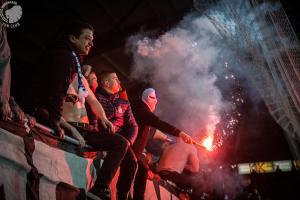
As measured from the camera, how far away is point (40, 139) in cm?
308

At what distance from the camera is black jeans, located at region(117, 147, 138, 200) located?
395 centimetres

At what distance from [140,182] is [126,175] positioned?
88 centimetres

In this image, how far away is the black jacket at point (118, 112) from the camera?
4.66 metres

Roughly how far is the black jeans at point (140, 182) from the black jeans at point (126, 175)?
80 centimetres

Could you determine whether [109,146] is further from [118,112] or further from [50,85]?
[118,112]

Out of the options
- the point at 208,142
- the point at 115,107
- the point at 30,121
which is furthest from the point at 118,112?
the point at 208,142

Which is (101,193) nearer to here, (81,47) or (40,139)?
(40,139)

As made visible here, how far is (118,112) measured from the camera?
4703 mm

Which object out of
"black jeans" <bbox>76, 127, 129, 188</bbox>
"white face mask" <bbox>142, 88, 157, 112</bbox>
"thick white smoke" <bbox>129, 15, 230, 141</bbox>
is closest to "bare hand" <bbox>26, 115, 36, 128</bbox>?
"black jeans" <bbox>76, 127, 129, 188</bbox>

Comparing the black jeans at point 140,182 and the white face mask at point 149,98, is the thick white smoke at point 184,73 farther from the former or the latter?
the black jeans at point 140,182

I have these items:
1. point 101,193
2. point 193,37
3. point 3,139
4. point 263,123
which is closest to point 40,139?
point 3,139

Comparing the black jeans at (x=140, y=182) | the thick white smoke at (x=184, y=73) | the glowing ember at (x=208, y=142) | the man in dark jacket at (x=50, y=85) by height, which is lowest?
the black jeans at (x=140, y=182)

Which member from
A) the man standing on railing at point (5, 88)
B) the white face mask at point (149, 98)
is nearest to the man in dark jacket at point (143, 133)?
the white face mask at point (149, 98)

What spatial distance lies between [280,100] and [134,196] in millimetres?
3652
